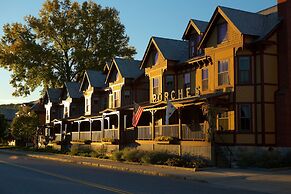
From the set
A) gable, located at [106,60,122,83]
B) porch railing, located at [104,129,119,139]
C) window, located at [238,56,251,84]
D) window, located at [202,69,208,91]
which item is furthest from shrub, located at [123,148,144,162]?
gable, located at [106,60,122,83]

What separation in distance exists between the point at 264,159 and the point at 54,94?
147 feet

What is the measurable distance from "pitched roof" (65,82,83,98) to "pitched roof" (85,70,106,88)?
5.23 metres

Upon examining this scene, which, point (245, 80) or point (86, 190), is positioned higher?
point (245, 80)

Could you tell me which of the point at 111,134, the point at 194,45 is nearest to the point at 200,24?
the point at 194,45

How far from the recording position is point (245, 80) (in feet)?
94.6

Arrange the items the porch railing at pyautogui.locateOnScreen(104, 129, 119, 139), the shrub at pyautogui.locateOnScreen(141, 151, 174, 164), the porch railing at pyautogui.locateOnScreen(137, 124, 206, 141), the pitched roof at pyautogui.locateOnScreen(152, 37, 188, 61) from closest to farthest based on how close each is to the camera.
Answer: the shrub at pyautogui.locateOnScreen(141, 151, 174, 164)
the porch railing at pyautogui.locateOnScreen(137, 124, 206, 141)
the pitched roof at pyautogui.locateOnScreen(152, 37, 188, 61)
the porch railing at pyautogui.locateOnScreen(104, 129, 119, 139)

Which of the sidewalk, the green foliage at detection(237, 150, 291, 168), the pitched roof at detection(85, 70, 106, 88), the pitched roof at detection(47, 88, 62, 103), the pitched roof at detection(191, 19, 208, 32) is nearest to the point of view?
the sidewalk

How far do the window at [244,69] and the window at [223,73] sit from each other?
107cm

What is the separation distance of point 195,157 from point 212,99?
155 inches

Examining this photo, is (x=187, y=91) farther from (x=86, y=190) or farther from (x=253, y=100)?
(x=86, y=190)

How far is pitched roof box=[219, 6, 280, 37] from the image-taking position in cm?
2898

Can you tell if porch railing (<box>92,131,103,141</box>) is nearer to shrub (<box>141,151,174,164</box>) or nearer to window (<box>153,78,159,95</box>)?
window (<box>153,78,159,95</box>)

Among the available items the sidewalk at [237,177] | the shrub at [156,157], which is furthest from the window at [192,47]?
the sidewalk at [237,177]

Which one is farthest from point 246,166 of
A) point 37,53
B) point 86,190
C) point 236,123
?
point 37,53
